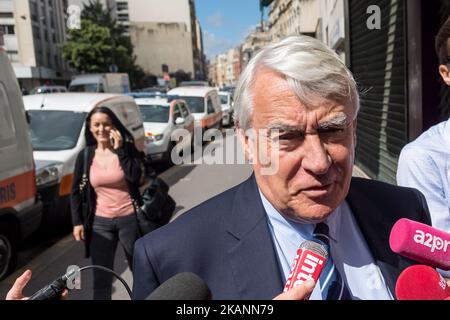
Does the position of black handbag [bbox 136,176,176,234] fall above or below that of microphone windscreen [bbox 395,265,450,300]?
below

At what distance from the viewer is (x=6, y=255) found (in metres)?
4.79

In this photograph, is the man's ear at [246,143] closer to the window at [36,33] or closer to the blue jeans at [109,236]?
the blue jeans at [109,236]

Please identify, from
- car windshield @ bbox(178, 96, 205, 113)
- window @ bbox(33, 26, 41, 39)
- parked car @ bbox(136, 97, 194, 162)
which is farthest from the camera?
window @ bbox(33, 26, 41, 39)

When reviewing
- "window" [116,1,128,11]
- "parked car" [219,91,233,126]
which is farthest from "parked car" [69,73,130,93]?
"window" [116,1,128,11]

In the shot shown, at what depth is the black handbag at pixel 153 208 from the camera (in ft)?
12.1

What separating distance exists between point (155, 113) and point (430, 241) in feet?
36.6

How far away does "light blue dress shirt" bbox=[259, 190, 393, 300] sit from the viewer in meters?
1.35

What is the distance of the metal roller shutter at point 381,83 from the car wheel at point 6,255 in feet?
14.4

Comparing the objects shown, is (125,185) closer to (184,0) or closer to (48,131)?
(48,131)

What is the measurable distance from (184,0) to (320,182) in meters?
67.1

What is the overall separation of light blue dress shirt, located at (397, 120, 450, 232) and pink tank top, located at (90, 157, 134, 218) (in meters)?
2.37

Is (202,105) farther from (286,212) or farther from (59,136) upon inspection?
(286,212)

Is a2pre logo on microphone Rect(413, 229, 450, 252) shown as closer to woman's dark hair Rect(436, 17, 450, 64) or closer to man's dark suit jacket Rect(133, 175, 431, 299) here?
man's dark suit jacket Rect(133, 175, 431, 299)

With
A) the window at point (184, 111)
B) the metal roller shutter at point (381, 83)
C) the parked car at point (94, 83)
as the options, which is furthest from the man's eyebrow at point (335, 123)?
the parked car at point (94, 83)
